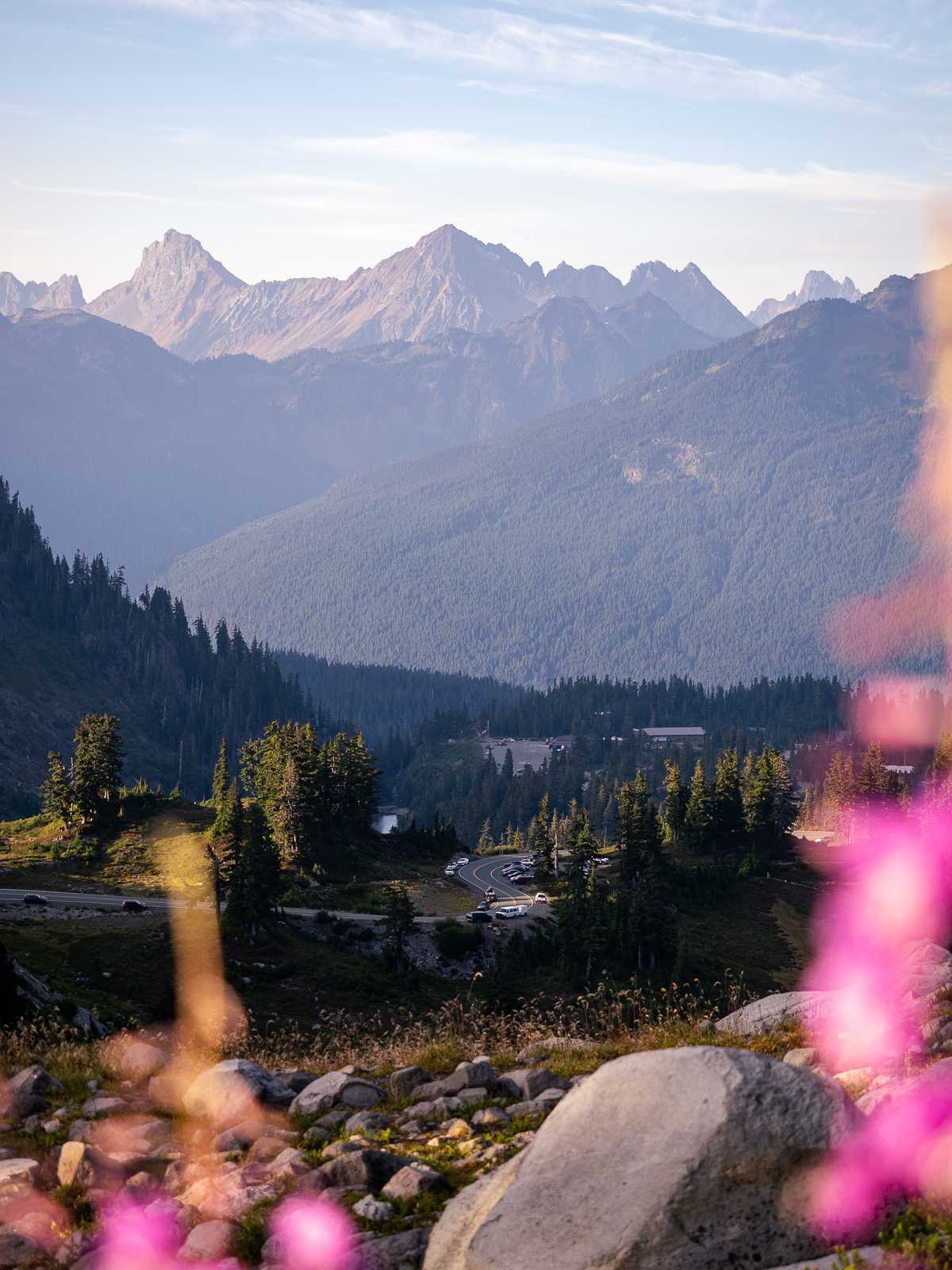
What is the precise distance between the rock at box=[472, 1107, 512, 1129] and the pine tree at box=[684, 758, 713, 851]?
106m

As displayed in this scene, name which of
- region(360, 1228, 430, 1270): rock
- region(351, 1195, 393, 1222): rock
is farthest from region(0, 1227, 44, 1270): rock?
region(360, 1228, 430, 1270): rock

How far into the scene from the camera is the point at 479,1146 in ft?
53.1

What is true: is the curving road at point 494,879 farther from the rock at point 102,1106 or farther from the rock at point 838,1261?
the rock at point 838,1261

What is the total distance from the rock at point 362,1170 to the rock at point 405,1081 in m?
3.64

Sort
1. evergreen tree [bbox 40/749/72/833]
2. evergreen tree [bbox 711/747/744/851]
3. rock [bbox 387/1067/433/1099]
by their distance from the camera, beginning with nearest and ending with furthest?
rock [bbox 387/1067/433/1099]
evergreen tree [bbox 40/749/72/833]
evergreen tree [bbox 711/747/744/851]

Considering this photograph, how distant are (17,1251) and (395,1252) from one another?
15.0ft

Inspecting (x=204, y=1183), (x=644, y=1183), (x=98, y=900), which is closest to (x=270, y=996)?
(x=98, y=900)

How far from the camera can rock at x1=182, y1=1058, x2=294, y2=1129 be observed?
719 inches

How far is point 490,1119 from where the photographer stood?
1720 centimetres

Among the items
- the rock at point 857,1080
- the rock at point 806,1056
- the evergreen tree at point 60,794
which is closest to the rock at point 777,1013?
the rock at point 806,1056

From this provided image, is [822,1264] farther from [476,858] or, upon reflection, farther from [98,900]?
[476,858]

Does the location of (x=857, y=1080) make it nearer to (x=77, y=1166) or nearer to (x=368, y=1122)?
(x=368, y=1122)

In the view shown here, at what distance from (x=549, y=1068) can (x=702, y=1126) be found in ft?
23.9

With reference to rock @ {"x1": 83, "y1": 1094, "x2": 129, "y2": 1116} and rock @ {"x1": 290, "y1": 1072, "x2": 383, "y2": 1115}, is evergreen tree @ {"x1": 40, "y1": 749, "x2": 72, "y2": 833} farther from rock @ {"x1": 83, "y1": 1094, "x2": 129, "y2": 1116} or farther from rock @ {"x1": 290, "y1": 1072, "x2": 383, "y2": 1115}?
rock @ {"x1": 290, "y1": 1072, "x2": 383, "y2": 1115}
